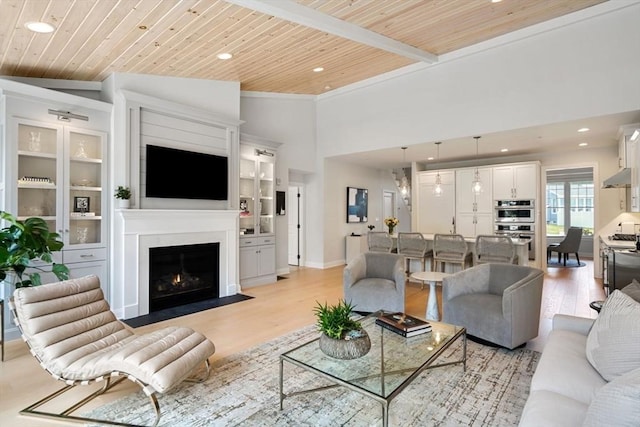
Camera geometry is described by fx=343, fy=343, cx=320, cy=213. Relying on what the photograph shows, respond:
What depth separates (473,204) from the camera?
24.6 ft

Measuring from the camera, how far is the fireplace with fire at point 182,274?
4496 mm

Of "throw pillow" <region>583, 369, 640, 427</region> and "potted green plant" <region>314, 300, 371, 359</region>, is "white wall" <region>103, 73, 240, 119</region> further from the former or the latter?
"throw pillow" <region>583, 369, 640, 427</region>

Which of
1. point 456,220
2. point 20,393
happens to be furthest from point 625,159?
point 20,393

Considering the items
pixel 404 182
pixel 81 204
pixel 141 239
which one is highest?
pixel 404 182

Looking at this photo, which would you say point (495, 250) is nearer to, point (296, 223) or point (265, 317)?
point (265, 317)

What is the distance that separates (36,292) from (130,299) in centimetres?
194

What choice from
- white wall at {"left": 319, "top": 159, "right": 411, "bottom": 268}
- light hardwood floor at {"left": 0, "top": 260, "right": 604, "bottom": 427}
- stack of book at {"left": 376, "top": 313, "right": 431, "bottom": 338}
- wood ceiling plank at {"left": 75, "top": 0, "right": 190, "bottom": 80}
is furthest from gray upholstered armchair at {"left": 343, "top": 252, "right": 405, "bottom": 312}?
white wall at {"left": 319, "top": 159, "right": 411, "bottom": 268}

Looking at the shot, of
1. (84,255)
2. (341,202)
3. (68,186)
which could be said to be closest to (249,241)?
(84,255)

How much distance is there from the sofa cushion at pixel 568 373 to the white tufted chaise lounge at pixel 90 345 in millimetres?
2104

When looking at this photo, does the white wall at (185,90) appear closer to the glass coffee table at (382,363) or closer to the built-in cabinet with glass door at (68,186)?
the built-in cabinet with glass door at (68,186)

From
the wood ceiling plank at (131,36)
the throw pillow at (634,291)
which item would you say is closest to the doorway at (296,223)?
the wood ceiling plank at (131,36)

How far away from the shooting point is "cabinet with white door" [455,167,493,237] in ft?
23.9

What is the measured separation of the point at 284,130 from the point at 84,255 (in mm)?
4332

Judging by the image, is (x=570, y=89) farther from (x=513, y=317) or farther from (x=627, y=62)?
(x=513, y=317)
